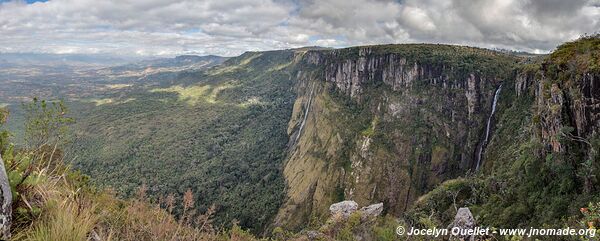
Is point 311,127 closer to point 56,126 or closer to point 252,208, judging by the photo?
point 252,208

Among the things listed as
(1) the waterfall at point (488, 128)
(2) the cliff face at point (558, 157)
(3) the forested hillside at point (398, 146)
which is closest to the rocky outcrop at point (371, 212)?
(3) the forested hillside at point (398, 146)

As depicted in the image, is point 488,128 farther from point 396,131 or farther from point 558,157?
point 558,157

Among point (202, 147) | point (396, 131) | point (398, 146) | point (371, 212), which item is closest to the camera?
point (371, 212)

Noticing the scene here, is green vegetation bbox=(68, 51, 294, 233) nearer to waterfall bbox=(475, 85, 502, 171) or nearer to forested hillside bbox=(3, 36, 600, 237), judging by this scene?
forested hillside bbox=(3, 36, 600, 237)

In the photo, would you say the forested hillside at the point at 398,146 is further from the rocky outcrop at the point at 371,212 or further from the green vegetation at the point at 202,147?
the rocky outcrop at the point at 371,212

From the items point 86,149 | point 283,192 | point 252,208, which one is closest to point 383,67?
point 283,192

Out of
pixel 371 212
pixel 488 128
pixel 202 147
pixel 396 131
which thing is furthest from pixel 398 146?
pixel 202 147
